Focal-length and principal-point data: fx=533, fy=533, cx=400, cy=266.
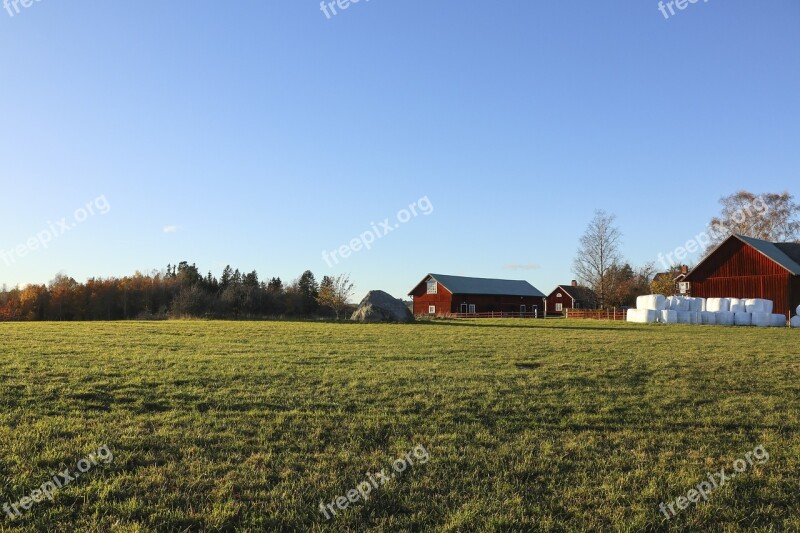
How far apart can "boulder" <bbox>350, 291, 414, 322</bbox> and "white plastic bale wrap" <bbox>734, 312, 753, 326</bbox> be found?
855 inches

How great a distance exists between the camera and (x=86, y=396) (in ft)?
28.9

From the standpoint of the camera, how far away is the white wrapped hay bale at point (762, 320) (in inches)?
1373

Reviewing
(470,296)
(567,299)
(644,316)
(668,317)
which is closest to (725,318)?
(668,317)

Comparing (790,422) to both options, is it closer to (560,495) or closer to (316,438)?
(560,495)

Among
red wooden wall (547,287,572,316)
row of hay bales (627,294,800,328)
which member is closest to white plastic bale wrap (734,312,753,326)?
row of hay bales (627,294,800,328)

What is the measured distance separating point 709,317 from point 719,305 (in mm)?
1119

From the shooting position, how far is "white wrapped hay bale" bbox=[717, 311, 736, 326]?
3575 cm

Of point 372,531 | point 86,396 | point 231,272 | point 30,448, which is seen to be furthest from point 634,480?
point 231,272

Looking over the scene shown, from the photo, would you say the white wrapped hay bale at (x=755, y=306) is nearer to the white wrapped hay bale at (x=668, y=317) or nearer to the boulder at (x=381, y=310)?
the white wrapped hay bale at (x=668, y=317)

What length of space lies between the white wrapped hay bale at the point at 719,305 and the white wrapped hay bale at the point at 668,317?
109 inches

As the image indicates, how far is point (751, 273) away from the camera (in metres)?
40.8

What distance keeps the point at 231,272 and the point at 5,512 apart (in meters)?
94.1

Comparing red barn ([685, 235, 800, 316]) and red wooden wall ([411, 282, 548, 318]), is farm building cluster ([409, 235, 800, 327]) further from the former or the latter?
red wooden wall ([411, 282, 548, 318])

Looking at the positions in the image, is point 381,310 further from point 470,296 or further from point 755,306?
point 470,296
